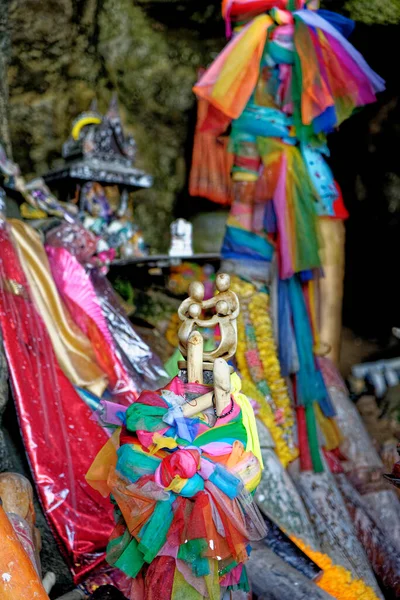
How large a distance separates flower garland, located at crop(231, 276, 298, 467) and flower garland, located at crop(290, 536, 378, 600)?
1.57ft

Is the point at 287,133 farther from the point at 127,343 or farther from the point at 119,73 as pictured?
the point at 119,73

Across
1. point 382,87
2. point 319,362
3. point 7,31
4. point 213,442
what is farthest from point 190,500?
point 7,31

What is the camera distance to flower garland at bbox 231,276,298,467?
11.8ft

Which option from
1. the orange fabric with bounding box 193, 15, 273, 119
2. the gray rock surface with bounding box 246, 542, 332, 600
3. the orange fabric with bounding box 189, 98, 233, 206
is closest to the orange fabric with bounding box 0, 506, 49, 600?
the gray rock surface with bounding box 246, 542, 332, 600

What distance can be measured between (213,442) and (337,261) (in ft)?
7.49

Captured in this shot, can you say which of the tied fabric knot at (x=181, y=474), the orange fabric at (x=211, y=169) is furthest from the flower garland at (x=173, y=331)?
the tied fabric knot at (x=181, y=474)

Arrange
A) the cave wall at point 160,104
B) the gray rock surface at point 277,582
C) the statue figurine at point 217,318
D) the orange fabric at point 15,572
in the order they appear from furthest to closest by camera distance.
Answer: the cave wall at point 160,104, the gray rock surface at point 277,582, the statue figurine at point 217,318, the orange fabric at point 15,572

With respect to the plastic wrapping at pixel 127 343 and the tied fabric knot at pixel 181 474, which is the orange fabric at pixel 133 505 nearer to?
the tied fabric knot at pixel 181 474

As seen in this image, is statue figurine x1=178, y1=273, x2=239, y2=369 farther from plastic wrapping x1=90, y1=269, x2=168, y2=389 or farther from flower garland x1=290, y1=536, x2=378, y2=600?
plastic wrapping x1=90, y1=269, x2=168, y2=389

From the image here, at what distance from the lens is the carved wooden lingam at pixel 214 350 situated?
2.22 meters

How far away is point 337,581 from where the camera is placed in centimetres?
309

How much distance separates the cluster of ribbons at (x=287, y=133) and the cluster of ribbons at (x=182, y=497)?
1.51 m

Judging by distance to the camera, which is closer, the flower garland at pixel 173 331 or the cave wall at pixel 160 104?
the flower garland at pixel 173 331

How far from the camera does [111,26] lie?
202 inches
